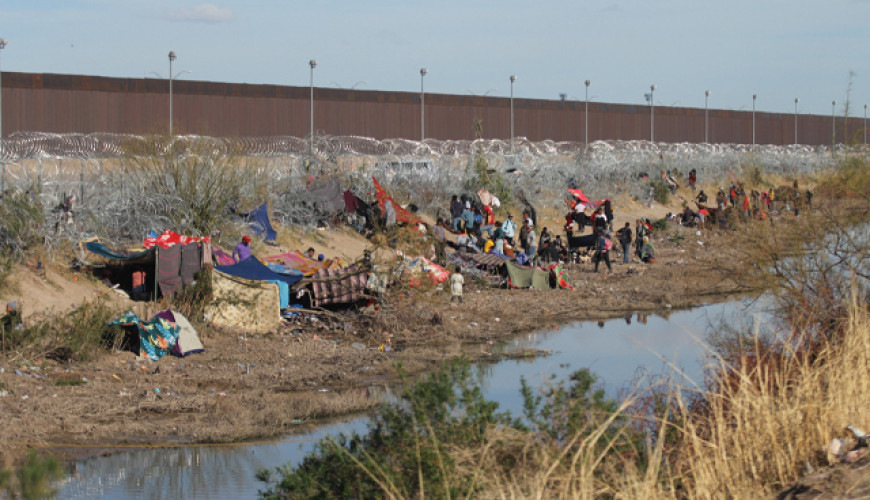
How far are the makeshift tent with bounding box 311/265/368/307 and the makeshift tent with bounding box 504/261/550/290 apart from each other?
511cm

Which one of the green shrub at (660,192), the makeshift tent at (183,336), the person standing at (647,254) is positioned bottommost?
the makeshift tent at (183,336)

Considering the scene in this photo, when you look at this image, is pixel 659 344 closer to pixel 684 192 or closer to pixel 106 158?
pixel 106 158

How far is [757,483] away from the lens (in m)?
7.09

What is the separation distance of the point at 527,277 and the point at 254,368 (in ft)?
30.3

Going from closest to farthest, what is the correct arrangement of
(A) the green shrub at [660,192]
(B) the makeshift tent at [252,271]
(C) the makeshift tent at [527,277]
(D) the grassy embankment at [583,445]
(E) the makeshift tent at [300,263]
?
(D) the grassy embankment at [583,445] → (B) the makeshift tent at [252,271] → (E) the makeshift tent at [300,263] → (C) the makeshift tent at [527,277] → (A) the green shrub at [660,192]

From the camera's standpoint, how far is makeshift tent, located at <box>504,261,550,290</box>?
2209cm

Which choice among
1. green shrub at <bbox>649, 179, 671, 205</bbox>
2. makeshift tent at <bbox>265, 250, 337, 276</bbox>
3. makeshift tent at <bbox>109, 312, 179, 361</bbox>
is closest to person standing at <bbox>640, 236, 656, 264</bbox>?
makeshift tent at <bbox>265, 250, 337, 276</bbox>

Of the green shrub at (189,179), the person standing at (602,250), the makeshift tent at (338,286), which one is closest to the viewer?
the makeshift tent at (338,286)

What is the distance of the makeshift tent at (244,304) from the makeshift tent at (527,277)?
680 centimetres

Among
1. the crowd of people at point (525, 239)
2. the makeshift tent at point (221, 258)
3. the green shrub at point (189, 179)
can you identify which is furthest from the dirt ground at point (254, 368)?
the crowd of people at point (525, 239)

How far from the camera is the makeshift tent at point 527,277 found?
22.1m

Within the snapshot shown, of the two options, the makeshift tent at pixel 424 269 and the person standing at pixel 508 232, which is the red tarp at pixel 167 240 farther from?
the person standing at pixel 508 232

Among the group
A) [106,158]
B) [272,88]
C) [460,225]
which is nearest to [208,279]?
[106,158]

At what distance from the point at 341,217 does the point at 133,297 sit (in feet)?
32.0
